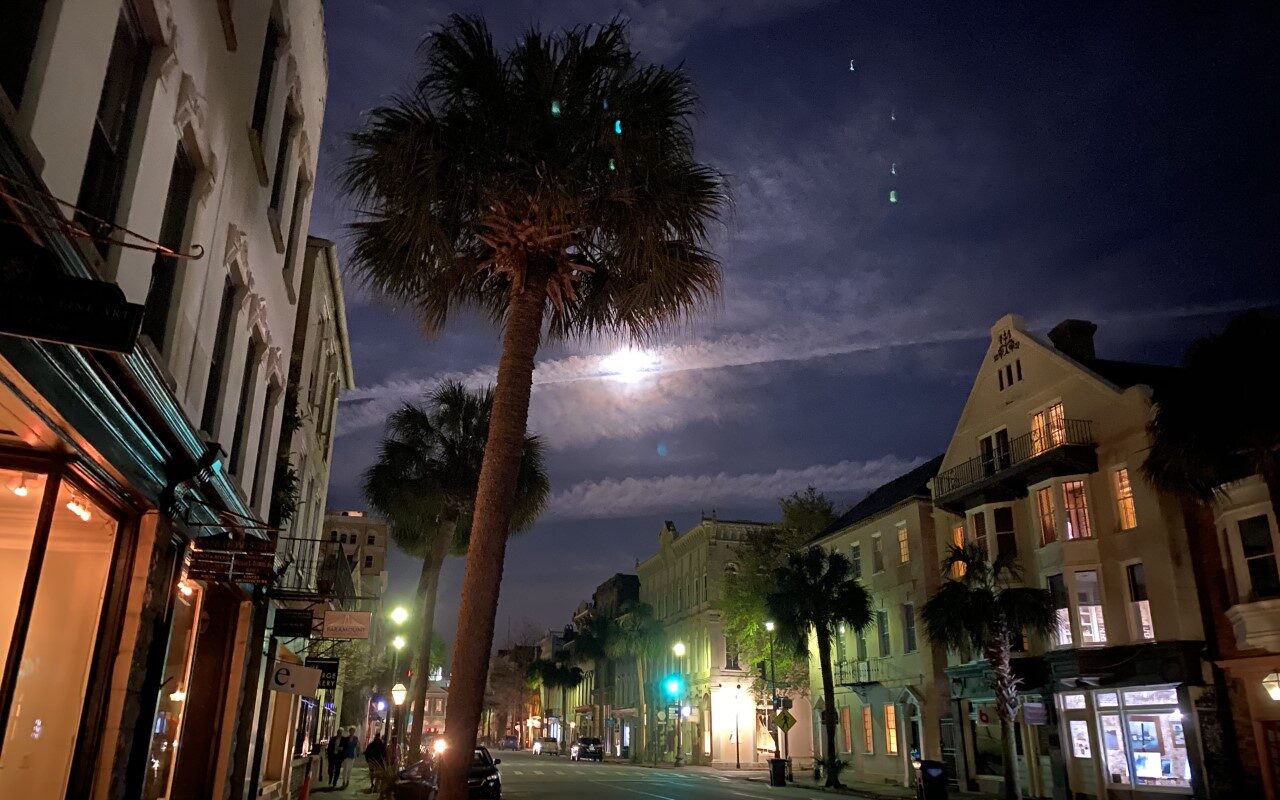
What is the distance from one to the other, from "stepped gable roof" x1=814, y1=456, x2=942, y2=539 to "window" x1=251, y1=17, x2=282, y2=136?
30.4 metres

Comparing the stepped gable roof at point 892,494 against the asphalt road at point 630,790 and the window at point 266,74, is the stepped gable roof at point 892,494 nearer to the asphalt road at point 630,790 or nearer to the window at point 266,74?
the asphalt road at point 630,790

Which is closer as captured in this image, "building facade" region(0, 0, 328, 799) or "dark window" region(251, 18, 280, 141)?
"building facade" region(0, 0, 328, 799)

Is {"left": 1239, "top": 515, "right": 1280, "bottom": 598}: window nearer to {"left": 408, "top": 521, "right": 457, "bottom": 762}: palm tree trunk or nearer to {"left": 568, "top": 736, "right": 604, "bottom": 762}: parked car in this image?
{"left": 408, "top": 521, "right": 457, "bottom": 762}: palm tree trunk

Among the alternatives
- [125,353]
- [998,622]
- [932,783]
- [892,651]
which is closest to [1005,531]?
[998,622]

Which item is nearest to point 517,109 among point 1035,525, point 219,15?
point 219,15

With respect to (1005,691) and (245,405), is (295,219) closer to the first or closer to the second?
(245,405)

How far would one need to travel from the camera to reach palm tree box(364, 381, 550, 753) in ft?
92.0

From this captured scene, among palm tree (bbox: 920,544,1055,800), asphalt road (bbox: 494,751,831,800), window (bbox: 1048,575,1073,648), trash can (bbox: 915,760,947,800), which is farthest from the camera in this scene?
window (bbox: 1048,575,1073,648)

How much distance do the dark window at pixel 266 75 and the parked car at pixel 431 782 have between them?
11588 mm

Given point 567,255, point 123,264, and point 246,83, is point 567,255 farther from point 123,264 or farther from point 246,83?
point 123,264

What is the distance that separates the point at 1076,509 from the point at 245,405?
2487 centimetres

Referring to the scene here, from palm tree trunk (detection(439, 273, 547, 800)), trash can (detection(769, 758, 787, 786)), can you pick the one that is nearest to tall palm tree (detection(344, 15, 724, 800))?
palm tree trunk (detection(439, 273, 547, 800))

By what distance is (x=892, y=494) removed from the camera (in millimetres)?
42375

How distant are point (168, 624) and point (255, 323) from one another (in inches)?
193
